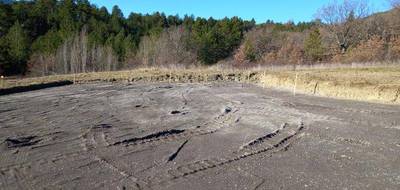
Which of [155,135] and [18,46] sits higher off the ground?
[18,46]

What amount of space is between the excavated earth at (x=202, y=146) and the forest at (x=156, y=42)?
37137 millimetres

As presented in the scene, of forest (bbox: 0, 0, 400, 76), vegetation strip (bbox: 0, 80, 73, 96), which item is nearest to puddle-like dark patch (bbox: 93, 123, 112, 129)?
vegetation strip (bbox: 0, 80, 73, 96)

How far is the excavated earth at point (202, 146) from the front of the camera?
344 inches

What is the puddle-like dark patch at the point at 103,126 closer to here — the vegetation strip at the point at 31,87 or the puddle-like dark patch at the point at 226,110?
the puddle-like dark patch at the point at 226,110

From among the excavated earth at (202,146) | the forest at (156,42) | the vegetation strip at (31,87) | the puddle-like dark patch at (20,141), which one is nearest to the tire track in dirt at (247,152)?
the excavated earth at (202,146)

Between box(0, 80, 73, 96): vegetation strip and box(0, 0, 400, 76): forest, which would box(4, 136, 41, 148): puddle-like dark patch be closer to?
box(0, 80, 73, 96): vegetation strip

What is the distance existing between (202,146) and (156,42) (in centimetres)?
6787

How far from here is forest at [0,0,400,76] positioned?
63969 millimetres

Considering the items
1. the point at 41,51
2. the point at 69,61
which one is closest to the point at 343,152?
the point at 69,61

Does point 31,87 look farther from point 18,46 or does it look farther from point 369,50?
point 369,50

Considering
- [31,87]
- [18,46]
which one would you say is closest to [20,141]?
[31,87]

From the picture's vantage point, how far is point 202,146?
11.7 meters

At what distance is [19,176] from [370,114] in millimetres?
12956

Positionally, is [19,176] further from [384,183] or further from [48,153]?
[384,183]
